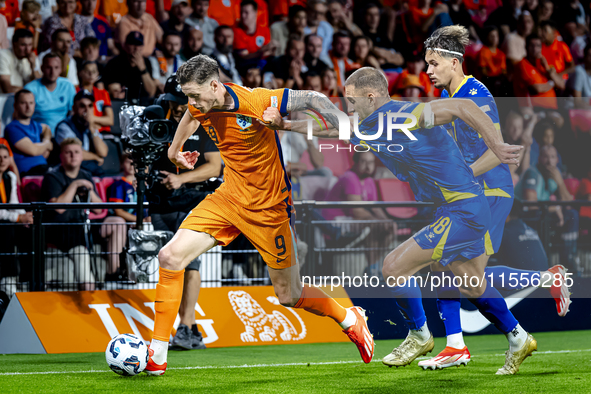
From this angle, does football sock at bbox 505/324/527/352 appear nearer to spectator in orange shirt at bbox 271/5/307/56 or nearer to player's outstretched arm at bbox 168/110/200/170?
player's outstretched arm at bbox 168/110/200/170

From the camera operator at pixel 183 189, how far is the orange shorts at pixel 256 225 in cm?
156

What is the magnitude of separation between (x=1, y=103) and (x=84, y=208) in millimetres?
2415

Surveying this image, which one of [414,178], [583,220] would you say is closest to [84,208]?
[414,178]

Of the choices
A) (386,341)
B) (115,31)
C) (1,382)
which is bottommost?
(386,341)

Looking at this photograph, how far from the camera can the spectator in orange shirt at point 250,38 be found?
10.3 meters

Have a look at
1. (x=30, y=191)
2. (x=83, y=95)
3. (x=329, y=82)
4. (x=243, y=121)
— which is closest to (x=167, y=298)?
(x=243, y=121)

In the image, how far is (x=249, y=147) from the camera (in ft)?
16.8

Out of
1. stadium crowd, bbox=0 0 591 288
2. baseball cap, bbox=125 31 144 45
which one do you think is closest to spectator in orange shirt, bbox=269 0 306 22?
stadium crowd, bbox=0 0 591 288

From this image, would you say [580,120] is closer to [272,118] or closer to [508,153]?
[508,153]

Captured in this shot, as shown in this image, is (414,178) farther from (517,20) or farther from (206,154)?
(517,20)

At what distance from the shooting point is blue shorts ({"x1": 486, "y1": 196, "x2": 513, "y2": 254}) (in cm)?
557

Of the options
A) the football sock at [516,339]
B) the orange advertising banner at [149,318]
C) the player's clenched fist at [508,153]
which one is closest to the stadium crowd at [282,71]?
the orange advertising banner at [149,318]

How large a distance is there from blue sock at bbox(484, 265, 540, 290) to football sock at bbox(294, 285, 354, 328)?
1.39 metres

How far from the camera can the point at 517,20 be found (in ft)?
39.7
